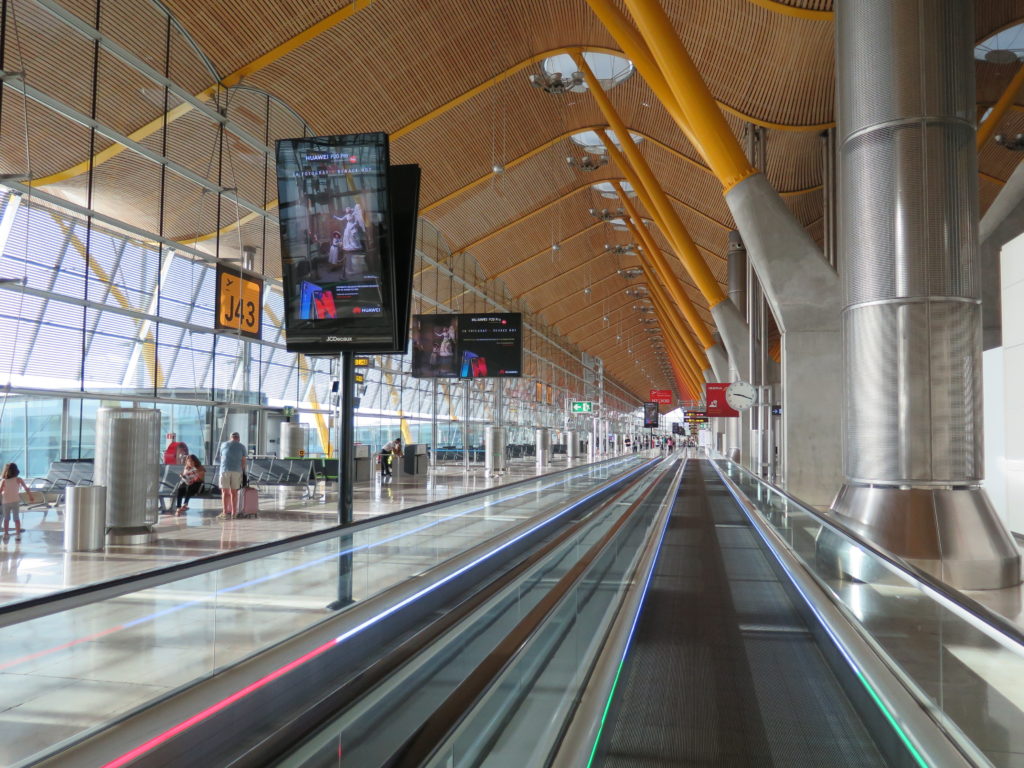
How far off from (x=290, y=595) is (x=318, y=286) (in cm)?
337

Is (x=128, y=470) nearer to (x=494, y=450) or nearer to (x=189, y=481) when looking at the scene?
(x=189, y=481)

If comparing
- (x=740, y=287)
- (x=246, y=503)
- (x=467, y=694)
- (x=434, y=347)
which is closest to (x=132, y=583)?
(x=467, y=694)

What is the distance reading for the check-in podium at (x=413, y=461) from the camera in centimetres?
2586

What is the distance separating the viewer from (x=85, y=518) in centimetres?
998

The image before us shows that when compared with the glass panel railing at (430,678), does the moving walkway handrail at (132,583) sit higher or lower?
higher

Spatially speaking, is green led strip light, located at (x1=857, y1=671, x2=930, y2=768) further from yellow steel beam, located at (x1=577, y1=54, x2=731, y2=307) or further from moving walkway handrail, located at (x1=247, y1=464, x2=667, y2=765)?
yellow steel beam, located at (x1=577, y1=54, x2=731, y2=307)

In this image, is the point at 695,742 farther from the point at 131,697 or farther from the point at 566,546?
the point at 131,697

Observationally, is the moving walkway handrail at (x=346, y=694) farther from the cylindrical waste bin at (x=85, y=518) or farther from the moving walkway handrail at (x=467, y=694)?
the cylindrical waste bin at (x=85, y=518)

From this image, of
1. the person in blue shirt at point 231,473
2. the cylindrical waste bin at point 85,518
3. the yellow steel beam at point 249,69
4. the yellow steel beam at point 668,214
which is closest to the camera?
the cylindrical waste bin at point 85,518

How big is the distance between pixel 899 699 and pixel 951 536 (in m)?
4.74

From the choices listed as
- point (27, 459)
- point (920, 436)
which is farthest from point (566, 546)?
point (27, 459)

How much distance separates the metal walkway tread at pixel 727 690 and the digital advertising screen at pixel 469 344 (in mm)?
16950

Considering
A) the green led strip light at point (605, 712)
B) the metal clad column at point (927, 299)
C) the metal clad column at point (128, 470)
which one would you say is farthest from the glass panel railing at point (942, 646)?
the metal clad column at point (128, 470)

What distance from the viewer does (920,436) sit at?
27.6 ft
